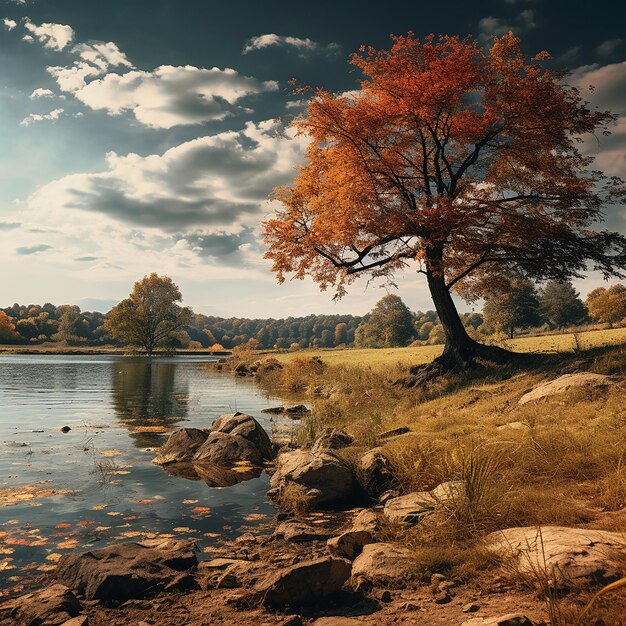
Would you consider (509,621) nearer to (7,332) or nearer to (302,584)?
(302,584)

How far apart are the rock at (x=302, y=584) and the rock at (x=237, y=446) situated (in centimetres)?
703

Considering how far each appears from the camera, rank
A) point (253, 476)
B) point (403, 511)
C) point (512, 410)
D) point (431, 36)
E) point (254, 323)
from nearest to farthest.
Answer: point (403, 511)
point (253, 476)
point (512, 410)
point (431, 36)
point (254, 323)

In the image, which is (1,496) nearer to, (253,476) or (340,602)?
(253,476)

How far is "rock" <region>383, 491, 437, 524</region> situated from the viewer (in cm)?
655

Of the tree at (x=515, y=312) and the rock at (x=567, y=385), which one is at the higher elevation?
the tree at (x=515, y=312)

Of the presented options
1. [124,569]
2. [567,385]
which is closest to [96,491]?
[124,569]

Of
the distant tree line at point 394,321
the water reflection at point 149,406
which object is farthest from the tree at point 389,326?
the water reflection at point 149,406

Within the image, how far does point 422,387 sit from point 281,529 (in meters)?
12.4

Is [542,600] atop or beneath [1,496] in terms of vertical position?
atop

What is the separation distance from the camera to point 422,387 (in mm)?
18766

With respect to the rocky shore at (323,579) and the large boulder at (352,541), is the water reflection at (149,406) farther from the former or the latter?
the large boulder at (352,541)

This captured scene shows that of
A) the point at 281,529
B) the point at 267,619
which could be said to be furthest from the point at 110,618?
the point at 281,529

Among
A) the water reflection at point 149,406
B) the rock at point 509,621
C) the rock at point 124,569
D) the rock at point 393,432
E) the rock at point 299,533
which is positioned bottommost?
the water reflection at point 149,406

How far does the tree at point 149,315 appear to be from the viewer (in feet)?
237
